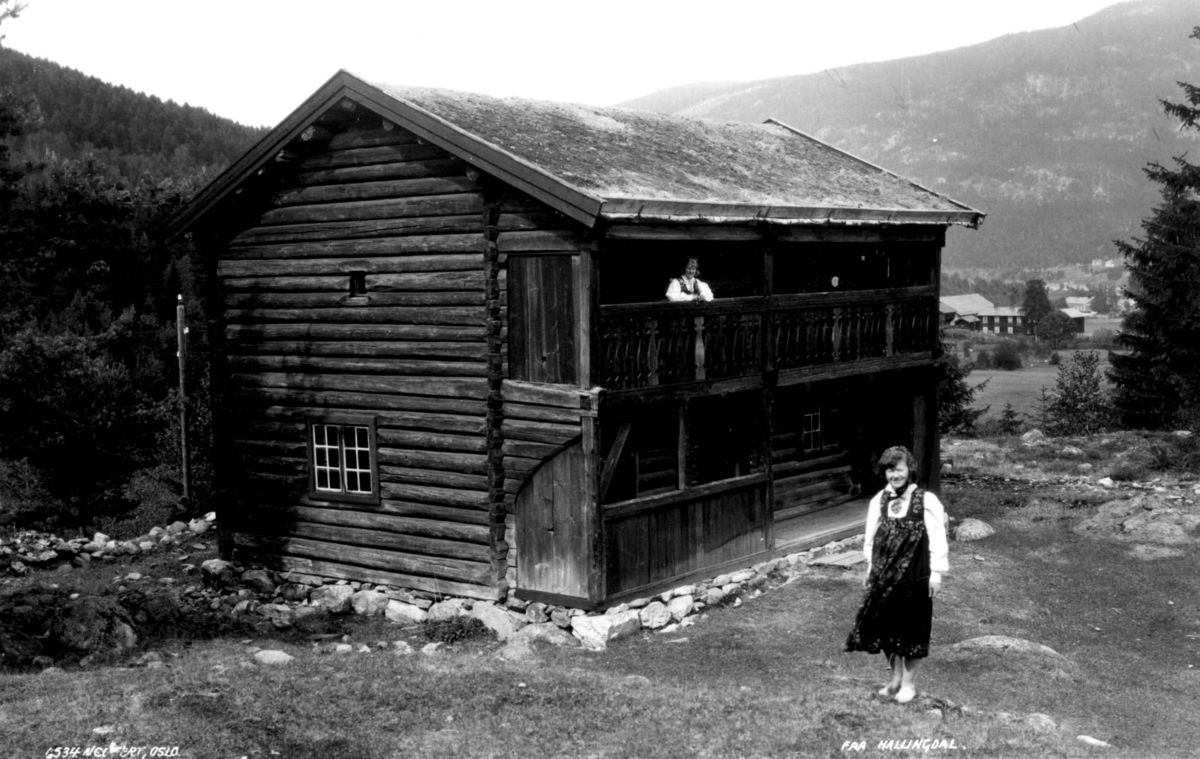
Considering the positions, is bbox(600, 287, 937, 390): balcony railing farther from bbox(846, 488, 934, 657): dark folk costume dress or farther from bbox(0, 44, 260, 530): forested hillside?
bbox(0, 44, 260, 530): forested hillside

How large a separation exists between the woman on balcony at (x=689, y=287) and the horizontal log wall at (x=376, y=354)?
2.33 m

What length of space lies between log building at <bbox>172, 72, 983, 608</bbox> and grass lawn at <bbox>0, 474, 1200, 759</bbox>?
5.71 feet

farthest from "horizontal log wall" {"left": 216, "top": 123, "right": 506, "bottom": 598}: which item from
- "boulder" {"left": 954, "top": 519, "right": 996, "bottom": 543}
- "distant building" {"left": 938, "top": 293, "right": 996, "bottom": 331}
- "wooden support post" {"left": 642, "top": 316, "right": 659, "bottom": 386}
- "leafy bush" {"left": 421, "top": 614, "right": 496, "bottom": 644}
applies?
"distant building" {"left": 938, "top": 293, "right": 996, "bottom": 331}

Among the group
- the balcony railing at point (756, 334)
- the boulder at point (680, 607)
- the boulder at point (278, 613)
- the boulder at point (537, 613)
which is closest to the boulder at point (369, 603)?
the boulder at point (278, 613)

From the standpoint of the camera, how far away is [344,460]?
60.3ft

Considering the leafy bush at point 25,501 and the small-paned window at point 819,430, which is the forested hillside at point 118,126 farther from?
the small-paned window at point 819,430

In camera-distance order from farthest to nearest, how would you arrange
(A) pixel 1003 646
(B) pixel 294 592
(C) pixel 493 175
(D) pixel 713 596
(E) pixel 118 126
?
1. (E) pixel 118 126
2. (B) pixel 294 592
3. (D) pixel 713 596
4. (C) pixel 493 175
5. (A) pixel 1003 646

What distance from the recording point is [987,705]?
1198cm

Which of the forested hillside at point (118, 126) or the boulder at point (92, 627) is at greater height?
the forested hillside at point (118, 126)

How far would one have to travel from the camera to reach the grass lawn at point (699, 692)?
10195mm

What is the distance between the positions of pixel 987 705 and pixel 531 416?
7.10 meters

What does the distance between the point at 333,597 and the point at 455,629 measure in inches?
111

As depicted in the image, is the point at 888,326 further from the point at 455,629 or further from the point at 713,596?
the point at 455,629

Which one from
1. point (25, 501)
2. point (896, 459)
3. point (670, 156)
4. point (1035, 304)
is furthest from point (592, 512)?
point (1035, 304)
